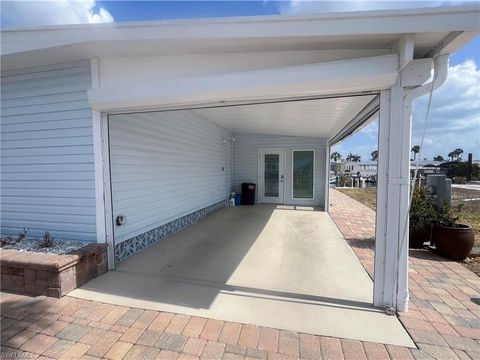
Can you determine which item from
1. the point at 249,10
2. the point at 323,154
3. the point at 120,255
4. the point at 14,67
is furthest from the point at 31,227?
the point at 323,154

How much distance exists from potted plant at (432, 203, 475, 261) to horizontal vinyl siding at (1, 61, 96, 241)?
5.08m

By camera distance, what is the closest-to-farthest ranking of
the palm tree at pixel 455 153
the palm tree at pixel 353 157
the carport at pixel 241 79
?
the carport at pixel 241 79 → the palm tree at pixel 455 153 → the palm tree at pixel 353 157

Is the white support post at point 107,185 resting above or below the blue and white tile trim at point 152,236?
above

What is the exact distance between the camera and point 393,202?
241cm

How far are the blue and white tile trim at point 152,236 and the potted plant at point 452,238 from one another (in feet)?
15.3

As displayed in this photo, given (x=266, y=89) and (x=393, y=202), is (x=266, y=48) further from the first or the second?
(x=393, y=202)

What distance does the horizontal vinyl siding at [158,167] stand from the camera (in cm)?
376

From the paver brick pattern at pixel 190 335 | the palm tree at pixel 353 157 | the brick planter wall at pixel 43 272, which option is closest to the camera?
the paver brick pattern at pixel 190 335

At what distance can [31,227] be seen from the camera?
367 centimetres

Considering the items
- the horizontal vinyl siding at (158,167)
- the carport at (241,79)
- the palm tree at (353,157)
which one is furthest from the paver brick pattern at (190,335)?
the palm tree at (353,157)

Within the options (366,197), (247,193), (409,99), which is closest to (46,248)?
(409,99)

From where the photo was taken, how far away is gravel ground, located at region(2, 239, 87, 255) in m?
3.16

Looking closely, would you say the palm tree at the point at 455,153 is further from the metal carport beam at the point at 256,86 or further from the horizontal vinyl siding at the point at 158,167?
the metal carport beam at the point at 256,86

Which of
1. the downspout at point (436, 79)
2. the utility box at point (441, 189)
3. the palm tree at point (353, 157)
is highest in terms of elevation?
the palm tree at point (353, 157)
